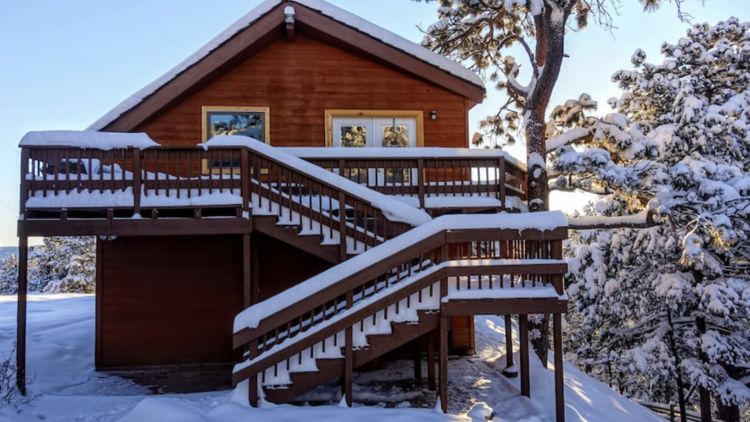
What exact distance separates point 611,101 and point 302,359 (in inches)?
492

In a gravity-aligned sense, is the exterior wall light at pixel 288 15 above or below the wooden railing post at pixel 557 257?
above

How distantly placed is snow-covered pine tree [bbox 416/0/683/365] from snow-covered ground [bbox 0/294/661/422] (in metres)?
1.71

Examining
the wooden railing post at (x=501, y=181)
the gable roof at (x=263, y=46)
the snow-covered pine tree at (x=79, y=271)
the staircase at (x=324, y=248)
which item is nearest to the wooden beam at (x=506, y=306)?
the staircase at (x=324, y=248)

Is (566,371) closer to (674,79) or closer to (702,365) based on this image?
(702,365)

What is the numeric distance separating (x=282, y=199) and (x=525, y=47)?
7.19 metres

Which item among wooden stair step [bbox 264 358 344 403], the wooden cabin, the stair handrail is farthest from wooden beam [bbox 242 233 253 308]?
wooden stair step [bbox 264 358 344 403]

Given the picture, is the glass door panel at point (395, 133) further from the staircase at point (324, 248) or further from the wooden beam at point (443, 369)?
the wooden beam at point (443, 369)

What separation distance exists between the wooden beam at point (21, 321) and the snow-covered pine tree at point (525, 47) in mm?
8241

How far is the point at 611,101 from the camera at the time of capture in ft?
45.8

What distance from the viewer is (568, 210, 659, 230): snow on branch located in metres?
9.80

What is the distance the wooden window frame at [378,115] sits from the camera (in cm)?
949

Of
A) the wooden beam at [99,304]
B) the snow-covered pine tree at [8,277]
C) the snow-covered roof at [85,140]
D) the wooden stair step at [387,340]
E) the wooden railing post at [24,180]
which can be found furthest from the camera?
→ the snow-covered pine tree at [8,277]

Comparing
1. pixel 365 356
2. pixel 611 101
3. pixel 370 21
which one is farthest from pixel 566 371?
pixel 611 101

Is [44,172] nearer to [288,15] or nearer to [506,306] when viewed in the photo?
[288,15]
